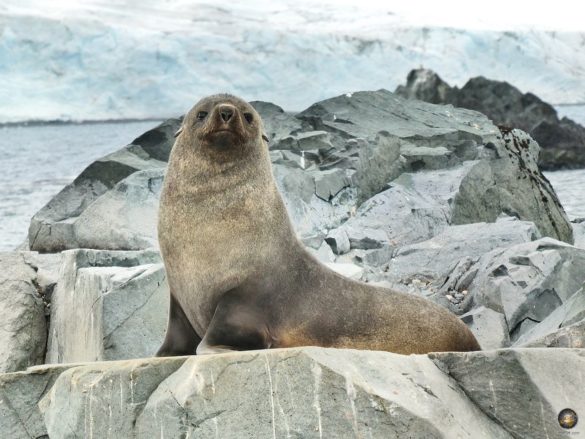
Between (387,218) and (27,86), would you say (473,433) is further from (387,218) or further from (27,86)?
(27,86)

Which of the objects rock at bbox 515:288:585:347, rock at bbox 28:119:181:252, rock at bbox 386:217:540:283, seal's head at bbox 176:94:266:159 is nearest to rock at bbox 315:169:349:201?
rock at bbox 386:217:540:283

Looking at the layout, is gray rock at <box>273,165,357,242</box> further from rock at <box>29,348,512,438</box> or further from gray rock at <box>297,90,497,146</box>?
rock at <box>29,348,512,438</box>

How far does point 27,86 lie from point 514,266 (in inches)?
1839

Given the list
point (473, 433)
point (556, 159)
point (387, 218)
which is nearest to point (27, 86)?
point (556, 159)

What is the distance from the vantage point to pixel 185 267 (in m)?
4.73

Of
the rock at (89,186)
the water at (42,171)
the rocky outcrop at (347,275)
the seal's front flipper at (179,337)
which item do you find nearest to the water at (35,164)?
the water at (42,171)

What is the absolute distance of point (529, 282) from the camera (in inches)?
277

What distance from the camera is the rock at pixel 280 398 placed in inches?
143

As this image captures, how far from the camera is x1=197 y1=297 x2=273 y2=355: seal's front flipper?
442cm

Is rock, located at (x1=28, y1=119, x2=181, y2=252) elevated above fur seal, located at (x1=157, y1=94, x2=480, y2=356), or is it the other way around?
fur seal, located at (x1=157, y1=94, x2=480, y2=356)

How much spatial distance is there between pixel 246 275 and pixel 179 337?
514mm

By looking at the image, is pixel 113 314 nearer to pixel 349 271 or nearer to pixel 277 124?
pixel 349 271

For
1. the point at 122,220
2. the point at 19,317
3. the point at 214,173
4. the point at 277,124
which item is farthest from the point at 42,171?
the point at 214,173

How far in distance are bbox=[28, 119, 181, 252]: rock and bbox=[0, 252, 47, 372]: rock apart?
2.45 meters
